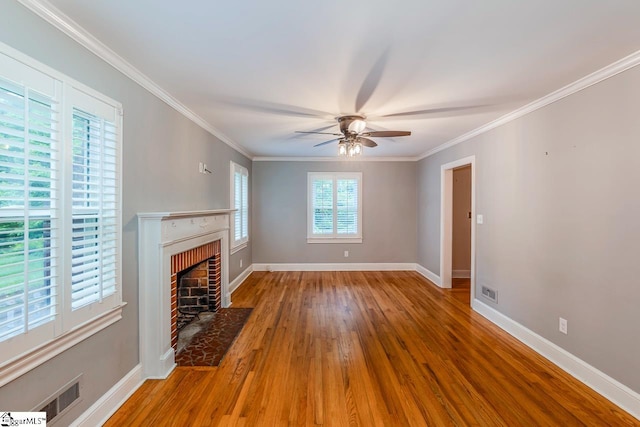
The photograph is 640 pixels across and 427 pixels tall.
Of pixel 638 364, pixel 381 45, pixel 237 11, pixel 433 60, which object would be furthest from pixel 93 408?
pixel 638 364

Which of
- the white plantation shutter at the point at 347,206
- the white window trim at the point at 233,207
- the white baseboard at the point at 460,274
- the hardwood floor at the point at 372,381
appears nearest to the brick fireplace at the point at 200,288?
the hardwood floor at the point at 372,381

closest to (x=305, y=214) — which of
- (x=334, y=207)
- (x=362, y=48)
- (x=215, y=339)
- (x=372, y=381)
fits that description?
(x=334, y=207)

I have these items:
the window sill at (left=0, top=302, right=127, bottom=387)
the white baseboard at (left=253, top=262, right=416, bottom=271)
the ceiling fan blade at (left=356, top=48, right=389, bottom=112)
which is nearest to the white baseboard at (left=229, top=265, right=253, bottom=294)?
the white baseboard at (left=253, top=262, right=416, bottom=271)

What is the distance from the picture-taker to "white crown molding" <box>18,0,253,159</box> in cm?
149

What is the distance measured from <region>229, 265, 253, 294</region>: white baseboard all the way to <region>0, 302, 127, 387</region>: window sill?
271 cm

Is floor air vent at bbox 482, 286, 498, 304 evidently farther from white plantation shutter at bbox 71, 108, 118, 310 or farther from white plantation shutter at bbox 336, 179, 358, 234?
white plantation shutter at bbox 71, 108, 118, 310

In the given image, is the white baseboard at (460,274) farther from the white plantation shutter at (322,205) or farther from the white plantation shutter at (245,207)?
the white plantation shutter at (245,207)

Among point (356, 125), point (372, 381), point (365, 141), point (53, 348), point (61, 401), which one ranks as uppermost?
point (356, 125)

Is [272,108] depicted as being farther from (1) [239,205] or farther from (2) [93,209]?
(1) [239,205]

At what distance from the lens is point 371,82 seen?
7.84 feet

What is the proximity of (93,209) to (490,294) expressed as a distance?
14.1ft

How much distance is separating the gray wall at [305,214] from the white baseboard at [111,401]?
4030 mm

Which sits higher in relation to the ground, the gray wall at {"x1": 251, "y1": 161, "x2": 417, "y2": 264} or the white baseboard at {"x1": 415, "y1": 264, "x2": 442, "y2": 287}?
the gray wall at {"x1": 251, "y1": 161, "x2": 417, "y2": 264}

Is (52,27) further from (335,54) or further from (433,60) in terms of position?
(433,60)
